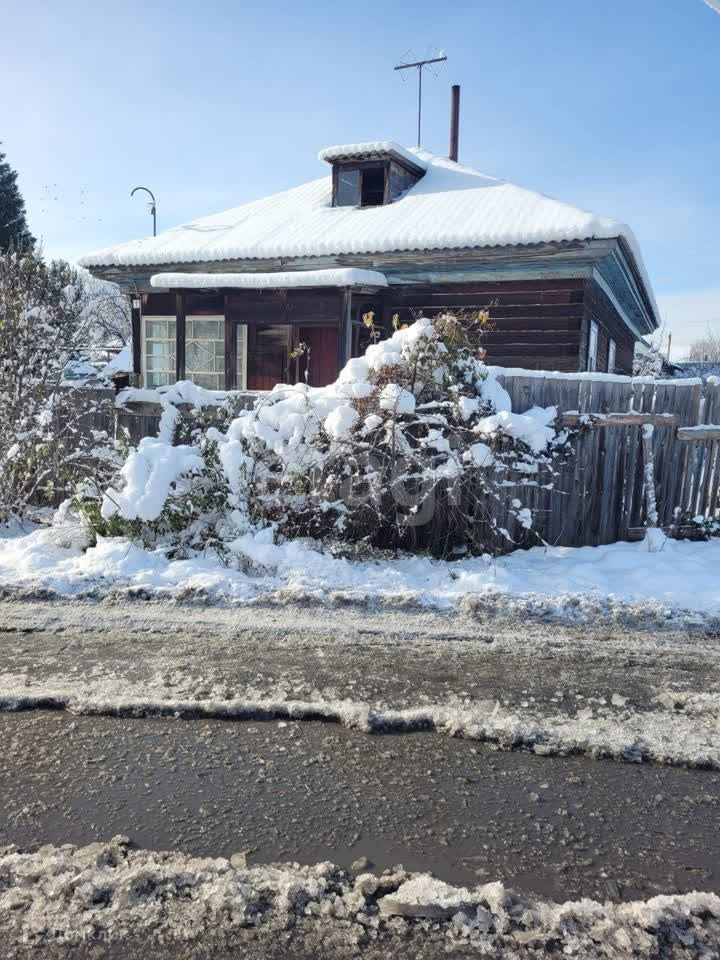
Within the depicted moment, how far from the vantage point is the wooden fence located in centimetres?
685

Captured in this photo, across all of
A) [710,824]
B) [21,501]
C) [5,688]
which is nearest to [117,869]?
[5,688]

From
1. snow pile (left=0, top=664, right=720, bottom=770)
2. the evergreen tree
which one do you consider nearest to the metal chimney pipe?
snow pile (left=0, top=664, right=720, bottom=770)

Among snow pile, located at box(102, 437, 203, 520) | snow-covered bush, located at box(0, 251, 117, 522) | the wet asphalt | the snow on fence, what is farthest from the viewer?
snow-covered bush, located at box(0, 251, 117, 522)

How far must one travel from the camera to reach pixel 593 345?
13.0 meters

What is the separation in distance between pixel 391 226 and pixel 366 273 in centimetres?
151

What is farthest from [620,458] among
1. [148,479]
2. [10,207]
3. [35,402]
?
[10,207]

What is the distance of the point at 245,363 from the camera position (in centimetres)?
1336

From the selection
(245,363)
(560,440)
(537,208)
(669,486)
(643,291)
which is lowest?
(669,486)

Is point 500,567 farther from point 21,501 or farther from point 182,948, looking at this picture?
point 21,501

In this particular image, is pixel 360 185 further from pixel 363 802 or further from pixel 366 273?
pixel 363 802

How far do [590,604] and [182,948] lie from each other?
398 centimetres

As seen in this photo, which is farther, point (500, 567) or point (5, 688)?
point (500, 567)

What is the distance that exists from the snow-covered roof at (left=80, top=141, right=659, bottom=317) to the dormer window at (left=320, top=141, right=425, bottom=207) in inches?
5.7

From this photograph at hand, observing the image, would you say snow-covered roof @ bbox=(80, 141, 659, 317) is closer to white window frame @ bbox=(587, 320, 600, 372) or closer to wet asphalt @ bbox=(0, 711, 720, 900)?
white window frame @ bbox=(587, 320, 600, 372)
